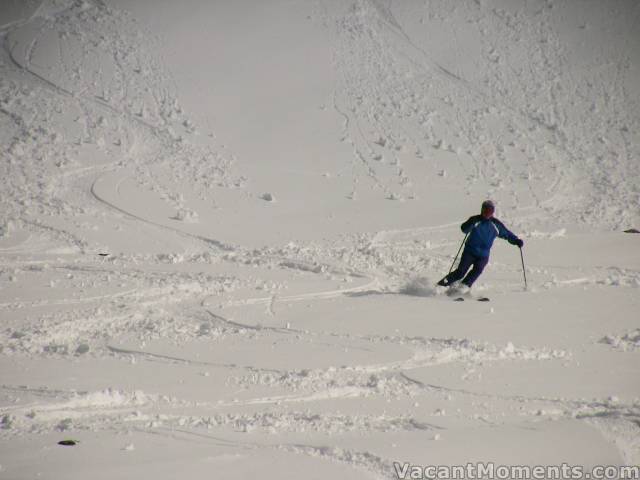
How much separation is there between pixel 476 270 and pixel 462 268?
18 centimetres

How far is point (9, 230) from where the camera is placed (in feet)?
35.5

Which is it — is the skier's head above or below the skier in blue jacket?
above

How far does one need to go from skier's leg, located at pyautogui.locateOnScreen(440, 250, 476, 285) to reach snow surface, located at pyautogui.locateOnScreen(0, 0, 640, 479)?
0.78 ft

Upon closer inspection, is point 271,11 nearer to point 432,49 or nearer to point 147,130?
point 432,49

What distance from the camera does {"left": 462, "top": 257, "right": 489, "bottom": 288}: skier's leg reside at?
8.34m

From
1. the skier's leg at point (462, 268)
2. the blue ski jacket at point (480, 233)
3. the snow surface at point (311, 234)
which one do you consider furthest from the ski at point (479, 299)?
the blue ski jacket at point (480, 233)

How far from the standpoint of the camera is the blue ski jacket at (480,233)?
27.1 ft


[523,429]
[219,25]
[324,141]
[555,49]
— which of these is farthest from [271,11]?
[523,429]

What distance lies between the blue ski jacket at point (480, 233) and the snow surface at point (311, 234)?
0.70 m

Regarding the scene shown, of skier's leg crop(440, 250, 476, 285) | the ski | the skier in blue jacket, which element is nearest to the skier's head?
the skier in blue jacket

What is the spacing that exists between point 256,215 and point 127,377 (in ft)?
22.9


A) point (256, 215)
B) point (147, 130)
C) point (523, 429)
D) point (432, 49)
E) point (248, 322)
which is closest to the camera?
point (523, 429)

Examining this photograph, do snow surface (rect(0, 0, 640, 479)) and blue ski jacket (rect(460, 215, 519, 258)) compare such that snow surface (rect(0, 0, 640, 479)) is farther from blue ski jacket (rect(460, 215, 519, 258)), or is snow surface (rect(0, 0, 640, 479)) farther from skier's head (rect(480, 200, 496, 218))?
skier's head (rect(480, 200, 496, 218))

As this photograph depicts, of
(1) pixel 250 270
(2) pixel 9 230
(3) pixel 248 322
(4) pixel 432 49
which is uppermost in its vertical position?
(4) pixel 432 49
